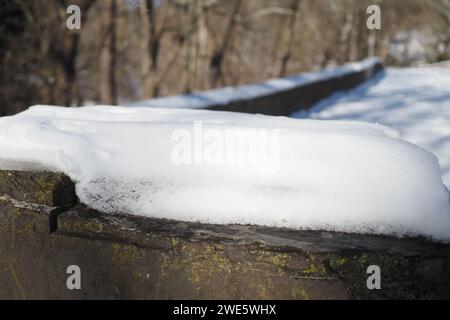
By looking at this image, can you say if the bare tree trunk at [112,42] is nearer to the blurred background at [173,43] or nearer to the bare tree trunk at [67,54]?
the blurred background at [173,43]

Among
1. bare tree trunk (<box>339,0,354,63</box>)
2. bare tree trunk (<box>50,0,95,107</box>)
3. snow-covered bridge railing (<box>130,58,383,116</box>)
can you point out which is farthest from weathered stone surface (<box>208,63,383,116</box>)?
bare tree trunk (<box>339,0,354,63</box>)

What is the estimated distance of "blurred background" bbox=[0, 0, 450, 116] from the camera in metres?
14.4

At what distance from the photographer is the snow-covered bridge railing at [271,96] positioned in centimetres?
427

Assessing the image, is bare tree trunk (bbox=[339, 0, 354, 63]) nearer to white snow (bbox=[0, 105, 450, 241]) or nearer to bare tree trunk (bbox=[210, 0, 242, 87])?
bare tree trunk (bbox=[210, 0, 242, 87])

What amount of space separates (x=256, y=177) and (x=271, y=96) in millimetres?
4360

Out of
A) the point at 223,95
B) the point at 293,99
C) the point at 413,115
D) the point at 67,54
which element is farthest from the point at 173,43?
the point at 413,115

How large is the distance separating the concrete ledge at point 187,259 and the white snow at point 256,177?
5cm

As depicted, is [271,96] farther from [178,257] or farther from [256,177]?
[178,257]

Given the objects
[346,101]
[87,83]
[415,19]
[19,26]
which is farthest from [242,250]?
[415,19]

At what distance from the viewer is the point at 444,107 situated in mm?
5359

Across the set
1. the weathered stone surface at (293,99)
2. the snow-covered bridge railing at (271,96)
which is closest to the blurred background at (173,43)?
the weathered stone surface at (293,99)

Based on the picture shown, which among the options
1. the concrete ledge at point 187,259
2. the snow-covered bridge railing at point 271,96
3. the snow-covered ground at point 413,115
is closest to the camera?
the concrete ledge at point 187,259

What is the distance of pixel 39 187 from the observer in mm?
1736

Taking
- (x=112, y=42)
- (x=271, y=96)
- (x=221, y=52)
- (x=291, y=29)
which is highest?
(x=291, y=29)
